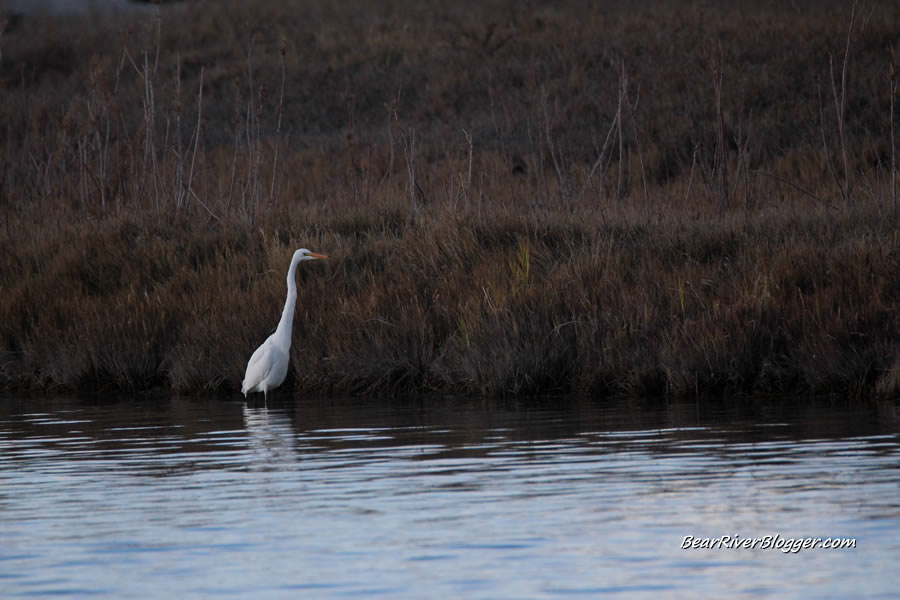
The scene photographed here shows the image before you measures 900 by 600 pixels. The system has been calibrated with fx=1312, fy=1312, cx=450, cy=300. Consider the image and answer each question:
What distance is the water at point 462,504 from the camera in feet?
14.9

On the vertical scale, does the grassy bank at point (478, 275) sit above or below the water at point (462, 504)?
above

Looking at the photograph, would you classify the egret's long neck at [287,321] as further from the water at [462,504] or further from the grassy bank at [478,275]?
the water at [462,504]

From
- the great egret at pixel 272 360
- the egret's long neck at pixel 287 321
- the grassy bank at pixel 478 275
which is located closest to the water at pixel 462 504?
the grassy bank at pixel 478 275

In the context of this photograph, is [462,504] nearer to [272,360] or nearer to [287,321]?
[272,360]

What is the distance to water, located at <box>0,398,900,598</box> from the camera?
4535 mm

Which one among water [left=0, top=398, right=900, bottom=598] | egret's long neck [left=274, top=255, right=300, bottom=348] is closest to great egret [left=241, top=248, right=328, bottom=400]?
egret's long neck [left=274, top=255, right=300, bottom=348]

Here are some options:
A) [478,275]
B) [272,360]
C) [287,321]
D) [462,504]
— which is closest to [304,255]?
[287,321]

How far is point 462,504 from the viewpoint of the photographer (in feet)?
18.7

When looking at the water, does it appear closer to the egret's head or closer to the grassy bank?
the grassy bank

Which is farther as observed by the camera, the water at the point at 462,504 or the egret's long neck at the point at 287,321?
A: the egret's long neck at the point at 287,321

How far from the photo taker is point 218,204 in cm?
1474

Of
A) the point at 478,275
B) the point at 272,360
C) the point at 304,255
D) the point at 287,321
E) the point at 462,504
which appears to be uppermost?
the point at 304,255

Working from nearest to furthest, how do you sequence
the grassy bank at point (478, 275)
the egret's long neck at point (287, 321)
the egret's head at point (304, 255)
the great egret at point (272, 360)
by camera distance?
1. the grassy bank at point (478, 275)
2. the great egret at point (272, 360)
3. the egret's long neck at point (287, 321)
4. the egret's head at point (304, 255)

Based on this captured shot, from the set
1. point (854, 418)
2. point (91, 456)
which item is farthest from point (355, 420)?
point (854, 418)
